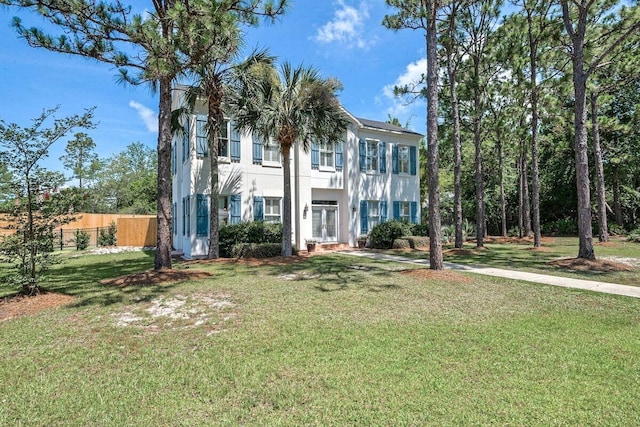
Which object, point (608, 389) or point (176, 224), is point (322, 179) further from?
point (608, 389)

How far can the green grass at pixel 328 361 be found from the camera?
9.84 feet

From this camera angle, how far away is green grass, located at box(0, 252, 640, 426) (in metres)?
3.00

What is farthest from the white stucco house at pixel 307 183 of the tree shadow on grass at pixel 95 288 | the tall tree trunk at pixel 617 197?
the tall tree trunk at pixel 617 197

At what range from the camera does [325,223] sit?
18.0m

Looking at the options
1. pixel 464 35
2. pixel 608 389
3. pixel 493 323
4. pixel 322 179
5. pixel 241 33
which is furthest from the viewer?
pixel 322 179

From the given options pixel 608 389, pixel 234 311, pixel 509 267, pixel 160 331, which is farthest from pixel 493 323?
pixel 509 267

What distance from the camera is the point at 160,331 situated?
16.4ft

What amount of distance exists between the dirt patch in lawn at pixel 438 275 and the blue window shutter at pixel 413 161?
12.0m

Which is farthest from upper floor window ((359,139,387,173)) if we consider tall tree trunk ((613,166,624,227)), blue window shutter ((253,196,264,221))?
tall tree trunk ((613,166,624,227))

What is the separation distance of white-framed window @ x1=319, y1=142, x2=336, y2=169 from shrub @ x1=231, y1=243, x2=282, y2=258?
575 centimetres

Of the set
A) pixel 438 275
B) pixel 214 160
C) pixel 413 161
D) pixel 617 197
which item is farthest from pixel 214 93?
pixel 617 197

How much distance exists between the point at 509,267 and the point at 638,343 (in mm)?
6537

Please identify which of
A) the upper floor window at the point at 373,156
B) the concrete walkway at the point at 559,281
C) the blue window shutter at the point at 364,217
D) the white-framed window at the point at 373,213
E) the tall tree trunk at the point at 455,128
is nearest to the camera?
the concrete walkway at the point at 559,281

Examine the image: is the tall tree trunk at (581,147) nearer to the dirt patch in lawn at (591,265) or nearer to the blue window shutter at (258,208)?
the dirt patch in lawn at (591,265)
